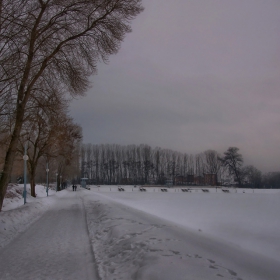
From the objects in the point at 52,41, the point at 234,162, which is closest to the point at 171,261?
the point at 52,41

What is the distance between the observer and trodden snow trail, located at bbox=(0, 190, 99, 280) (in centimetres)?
573

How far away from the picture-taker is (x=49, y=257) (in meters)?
7.06

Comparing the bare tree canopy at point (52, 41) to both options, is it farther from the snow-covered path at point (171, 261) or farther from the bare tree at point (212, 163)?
the bare tree at point (212, 163)

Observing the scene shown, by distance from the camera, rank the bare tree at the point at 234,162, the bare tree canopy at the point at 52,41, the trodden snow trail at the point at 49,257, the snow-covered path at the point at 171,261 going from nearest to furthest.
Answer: the snow-covered path at the point at 171,261 < the trodden snow trail at the point at 49,257 < the bare tree canopy at the point at 52,41 < the bare tree at the point at 234,162

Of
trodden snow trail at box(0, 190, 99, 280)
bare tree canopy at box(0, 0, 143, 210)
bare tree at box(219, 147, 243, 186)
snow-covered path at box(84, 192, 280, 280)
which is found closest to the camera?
snow-covered path at box(84, 192, 280, 280)

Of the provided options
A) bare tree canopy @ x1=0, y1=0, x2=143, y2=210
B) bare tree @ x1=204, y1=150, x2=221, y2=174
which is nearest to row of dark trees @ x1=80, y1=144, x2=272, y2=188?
bare tree @ x1=204, y1=150, x2=221, y2=174

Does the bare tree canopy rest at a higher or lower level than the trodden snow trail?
higher

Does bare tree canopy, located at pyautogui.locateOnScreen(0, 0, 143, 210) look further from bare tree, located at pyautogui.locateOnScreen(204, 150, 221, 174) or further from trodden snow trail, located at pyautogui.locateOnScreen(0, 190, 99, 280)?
bare tree, located at pyautogui.locateOnScreen(204, 150, 221, 174)

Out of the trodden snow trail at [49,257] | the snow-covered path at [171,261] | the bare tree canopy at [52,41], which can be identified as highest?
the bare tree canopy at [52,41]

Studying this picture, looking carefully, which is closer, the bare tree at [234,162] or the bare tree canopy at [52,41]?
the bare tree canopy at [52,41]

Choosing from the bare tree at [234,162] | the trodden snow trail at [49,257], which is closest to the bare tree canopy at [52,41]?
the trodden snow trail at [49,257]

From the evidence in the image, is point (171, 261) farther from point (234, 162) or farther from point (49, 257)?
point (234, 162)

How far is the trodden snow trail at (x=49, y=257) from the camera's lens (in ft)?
18.8

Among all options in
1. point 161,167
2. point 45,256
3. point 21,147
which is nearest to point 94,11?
point 45,256
